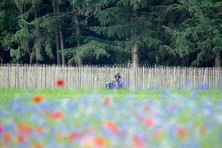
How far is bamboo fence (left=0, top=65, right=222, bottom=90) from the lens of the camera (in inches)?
1091

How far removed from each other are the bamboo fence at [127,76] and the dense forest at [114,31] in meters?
2.13

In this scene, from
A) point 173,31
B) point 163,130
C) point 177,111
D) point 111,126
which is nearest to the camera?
point 111,126

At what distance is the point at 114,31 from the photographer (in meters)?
32.3

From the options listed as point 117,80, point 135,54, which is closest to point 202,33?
point 135,54

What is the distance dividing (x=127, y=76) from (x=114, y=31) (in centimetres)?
512

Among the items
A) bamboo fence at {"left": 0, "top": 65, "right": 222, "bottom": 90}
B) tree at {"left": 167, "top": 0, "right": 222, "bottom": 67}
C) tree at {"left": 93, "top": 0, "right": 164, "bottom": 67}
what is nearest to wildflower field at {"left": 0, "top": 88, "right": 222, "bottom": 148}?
bamboo fence at {"left": 0, "top": 65, "right": 222, "bottom": 90}

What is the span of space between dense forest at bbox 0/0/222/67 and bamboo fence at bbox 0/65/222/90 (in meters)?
2.13

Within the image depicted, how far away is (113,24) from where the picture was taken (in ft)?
112

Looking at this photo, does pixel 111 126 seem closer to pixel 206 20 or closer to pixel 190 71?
pixel 190 71

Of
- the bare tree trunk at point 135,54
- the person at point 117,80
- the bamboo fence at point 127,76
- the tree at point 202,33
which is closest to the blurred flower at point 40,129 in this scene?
the person at point 117,80

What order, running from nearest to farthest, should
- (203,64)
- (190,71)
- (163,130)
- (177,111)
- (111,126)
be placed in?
(111,126) < (163,130) < (177,111) < (190,71) < (203,64)

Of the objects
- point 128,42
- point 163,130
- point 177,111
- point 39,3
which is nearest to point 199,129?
point 163,130

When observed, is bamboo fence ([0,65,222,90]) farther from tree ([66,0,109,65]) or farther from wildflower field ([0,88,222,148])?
wildflower field ([0,88,222,148])

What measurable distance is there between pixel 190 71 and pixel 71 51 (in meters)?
8.35
